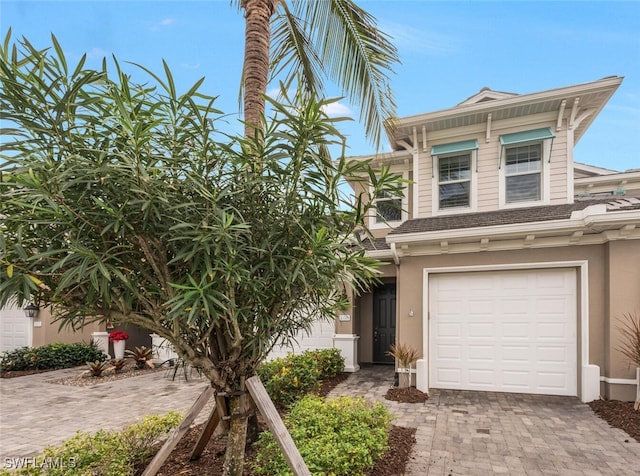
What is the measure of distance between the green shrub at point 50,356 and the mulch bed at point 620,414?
11981mm

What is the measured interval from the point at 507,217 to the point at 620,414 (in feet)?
12.3

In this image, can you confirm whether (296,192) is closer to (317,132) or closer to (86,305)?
(317,132)

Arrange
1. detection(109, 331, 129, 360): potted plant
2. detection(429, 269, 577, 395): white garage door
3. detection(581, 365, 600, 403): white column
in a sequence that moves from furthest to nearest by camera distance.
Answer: detection(109, 331, 129, 360): potted plant, detection(429, 269, 577, 395): white garage door, detection(581, 365, 600, 403): white column

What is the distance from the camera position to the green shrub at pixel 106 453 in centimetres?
315

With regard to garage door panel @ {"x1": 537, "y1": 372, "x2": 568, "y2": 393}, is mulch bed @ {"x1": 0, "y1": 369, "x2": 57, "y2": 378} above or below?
below

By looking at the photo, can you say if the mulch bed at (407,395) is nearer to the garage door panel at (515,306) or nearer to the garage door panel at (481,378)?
the garage door panel at (481,378)

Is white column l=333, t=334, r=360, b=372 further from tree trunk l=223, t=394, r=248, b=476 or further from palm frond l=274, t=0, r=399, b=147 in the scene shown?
tree trunk l=223, t=394, r=248, b=476

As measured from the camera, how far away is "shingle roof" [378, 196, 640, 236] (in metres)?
6.77

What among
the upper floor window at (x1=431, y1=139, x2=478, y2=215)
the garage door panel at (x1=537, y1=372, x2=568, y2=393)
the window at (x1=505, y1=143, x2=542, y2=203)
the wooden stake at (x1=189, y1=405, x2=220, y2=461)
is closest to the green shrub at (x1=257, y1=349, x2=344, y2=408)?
the wooden stake at (x1=189, y1=405, x2=220, y2=461)

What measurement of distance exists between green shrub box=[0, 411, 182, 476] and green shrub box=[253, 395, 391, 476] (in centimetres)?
115

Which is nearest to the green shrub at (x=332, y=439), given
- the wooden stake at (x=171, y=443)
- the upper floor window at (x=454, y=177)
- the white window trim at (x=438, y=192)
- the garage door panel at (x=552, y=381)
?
the wooden stake at (x=171, y=443)

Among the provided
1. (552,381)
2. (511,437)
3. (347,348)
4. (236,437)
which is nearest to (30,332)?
(347,348)

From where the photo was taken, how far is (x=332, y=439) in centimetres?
360

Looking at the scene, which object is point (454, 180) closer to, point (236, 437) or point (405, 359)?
point (405, 359)
